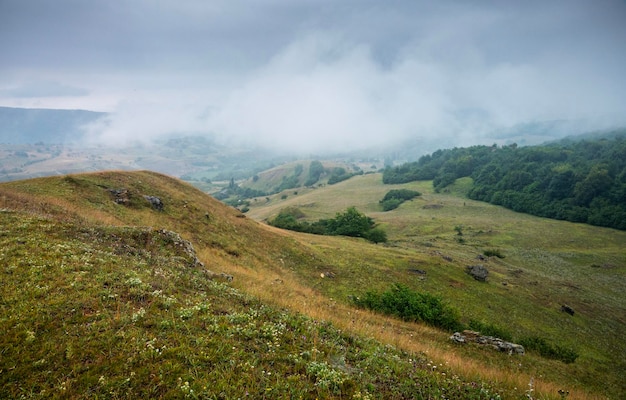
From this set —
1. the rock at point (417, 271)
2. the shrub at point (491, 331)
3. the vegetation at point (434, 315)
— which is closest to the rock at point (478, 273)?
the rock at point (417, 271)

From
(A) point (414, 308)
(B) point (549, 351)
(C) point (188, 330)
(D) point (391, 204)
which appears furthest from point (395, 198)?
(C) point (188, 330)

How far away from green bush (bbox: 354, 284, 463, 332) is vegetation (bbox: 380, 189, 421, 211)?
14035cm

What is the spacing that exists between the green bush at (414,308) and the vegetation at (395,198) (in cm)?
14035

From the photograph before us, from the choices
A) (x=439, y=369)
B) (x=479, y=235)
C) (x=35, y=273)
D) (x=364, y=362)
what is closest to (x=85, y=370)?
(x=35, y=273)

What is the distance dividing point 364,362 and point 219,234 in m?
31.0

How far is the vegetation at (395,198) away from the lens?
16625 centimetres

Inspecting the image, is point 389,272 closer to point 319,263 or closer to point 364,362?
point 319,263

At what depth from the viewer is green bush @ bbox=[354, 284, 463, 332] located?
25.9m

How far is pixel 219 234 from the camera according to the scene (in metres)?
38.1

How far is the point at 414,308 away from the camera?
2672 cm

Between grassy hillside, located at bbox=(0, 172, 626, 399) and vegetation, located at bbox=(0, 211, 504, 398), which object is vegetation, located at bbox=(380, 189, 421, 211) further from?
vegetation, located at bbox=(0, 211, 504, 398)

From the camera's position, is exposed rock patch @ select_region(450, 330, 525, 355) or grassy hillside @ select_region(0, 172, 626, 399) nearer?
grassy hillside @ select_region(0, 172, 626, 399)

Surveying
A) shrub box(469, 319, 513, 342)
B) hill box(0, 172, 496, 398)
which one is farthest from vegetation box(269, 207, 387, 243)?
hill box(0, 172, 496, 398)

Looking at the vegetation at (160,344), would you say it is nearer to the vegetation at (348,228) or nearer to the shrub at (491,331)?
the shrub at (491,331)
